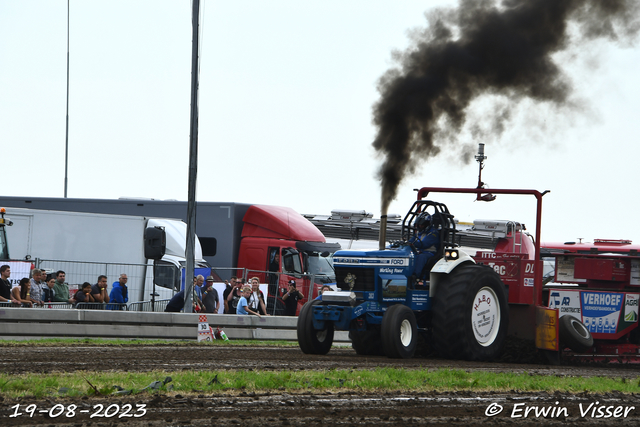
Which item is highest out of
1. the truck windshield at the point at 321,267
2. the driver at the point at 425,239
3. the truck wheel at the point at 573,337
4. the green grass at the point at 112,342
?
the driver at the point at 425,239

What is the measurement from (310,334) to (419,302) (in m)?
1.48

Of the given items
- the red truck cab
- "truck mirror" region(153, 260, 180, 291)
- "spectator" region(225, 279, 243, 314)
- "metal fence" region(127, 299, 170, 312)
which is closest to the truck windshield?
the red truck cab

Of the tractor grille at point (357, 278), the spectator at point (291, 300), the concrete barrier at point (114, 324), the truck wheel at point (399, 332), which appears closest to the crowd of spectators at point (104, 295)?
the concrete barrier at point (114, 324)

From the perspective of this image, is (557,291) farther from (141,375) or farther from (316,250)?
(316,250)

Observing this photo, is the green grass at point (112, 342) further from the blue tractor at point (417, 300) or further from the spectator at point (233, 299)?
the spectator at point (233, 299)

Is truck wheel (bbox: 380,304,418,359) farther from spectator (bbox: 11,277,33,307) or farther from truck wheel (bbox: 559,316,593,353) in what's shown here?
spectator (bbox: 11,277,33,307)

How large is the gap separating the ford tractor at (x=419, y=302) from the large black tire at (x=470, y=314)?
0.01 metres

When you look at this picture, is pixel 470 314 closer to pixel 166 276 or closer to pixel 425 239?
pixel 425 239

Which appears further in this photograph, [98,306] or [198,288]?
[198,288]

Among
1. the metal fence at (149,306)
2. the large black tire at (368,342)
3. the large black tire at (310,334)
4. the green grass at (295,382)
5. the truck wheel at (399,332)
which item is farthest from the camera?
the metal fence at (149,306)

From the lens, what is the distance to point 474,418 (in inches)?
251

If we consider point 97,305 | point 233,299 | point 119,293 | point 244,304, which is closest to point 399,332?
point 244,304

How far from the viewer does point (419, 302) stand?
11.3m

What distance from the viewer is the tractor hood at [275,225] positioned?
2330cm
